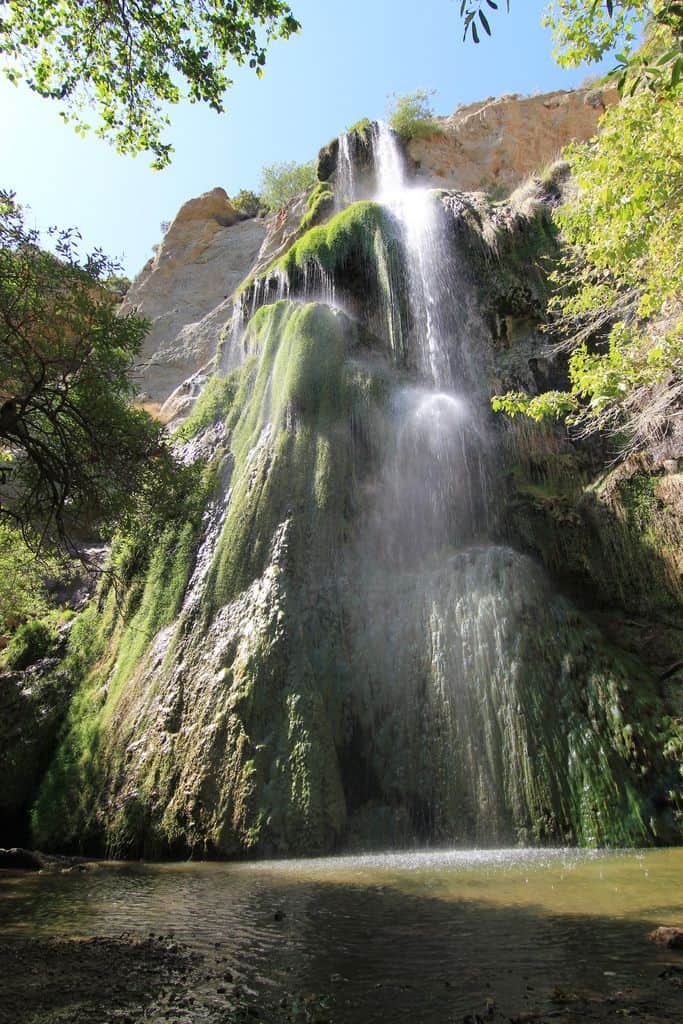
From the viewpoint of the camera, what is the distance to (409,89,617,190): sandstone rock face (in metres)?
24.7

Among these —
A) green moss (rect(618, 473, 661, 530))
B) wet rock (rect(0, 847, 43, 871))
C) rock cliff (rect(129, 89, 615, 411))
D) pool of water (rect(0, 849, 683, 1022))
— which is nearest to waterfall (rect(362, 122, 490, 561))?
green moss (rect(618, 473, 661, 530))

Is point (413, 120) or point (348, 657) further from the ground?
point (413, 120)

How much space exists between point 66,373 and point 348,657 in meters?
5.72

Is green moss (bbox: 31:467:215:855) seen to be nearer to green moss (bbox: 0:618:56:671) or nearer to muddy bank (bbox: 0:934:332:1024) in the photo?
green moss (bbox: 0:618:56:671)

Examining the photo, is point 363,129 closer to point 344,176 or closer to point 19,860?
point 344,176

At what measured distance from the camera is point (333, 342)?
46.6 ft

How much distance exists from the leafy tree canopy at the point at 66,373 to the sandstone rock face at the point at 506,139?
65.1 feet

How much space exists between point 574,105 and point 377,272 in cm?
1518

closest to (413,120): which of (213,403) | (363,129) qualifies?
(363,129)

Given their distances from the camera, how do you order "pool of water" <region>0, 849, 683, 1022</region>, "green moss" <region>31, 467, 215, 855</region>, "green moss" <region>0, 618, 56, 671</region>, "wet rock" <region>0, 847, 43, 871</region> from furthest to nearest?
"green moss" <region>0, 618, 56, 671</region>
"green moss" <region>31, 467, 215, 855</region>
"wet rock" <region>0, 847, 43, 871</region>
"pool of water" <region>0, 849, 683, 1022</region>

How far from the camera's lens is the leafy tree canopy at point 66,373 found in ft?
25.4

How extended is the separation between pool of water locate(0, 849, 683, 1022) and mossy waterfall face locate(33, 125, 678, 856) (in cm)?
109

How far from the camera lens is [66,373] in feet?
26.3

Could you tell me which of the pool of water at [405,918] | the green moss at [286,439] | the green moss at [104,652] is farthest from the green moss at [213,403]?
the pool of water at [405,918]
